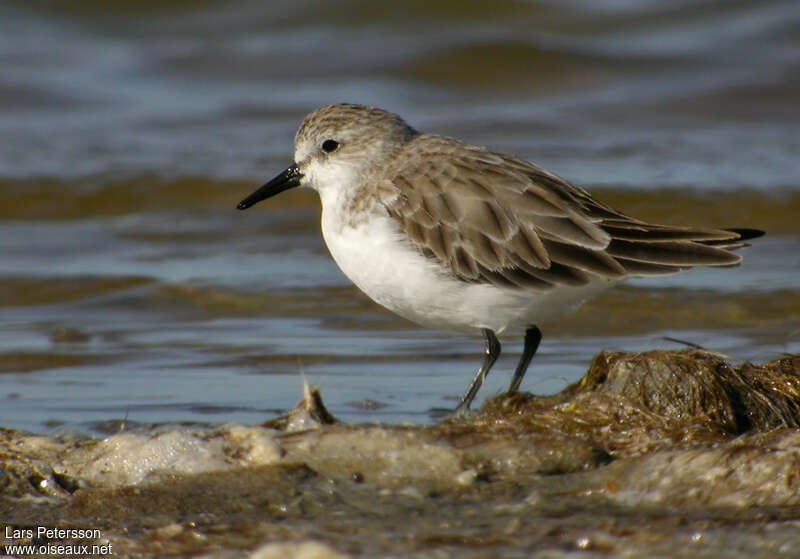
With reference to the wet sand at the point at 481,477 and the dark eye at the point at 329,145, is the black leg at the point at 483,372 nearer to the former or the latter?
the wet sand at the point at 481,477

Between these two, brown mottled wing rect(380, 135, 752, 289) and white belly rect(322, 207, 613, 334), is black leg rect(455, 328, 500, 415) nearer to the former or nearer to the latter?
white belly rect(322, 207, 613, 334)

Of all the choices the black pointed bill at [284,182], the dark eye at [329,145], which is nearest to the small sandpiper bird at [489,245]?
the dark eye at [329,145]

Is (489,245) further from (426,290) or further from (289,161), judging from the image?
(289,161)

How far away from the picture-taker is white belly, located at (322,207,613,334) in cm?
498

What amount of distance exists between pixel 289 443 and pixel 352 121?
2013 millimetres

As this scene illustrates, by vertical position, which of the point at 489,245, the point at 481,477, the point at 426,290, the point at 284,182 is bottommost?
the point at 481,477

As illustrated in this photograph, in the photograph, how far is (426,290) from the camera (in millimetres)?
4973

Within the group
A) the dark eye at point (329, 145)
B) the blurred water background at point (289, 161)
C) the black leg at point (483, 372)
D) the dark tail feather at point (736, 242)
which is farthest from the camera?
the blurred water background at point (289, 161)

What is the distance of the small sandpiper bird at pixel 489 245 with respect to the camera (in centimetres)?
498

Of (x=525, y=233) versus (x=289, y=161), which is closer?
(x=525, y=233)

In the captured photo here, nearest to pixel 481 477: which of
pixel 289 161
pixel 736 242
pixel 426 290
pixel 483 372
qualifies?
pixel 426 290

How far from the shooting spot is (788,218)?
947cm

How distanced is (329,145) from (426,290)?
997mm

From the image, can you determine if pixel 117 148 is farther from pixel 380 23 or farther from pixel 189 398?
pixel 189 398
